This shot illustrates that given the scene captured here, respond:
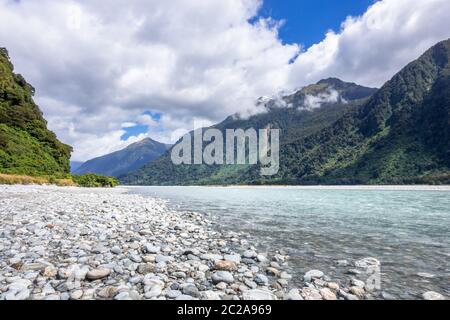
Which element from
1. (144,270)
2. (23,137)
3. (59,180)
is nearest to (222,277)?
(144,270)

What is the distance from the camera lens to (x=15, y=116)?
217ft

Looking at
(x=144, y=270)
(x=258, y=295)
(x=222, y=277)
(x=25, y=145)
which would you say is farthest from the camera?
(x=25, y=145)

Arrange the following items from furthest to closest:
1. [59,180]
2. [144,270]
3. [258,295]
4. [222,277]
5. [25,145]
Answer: [25,145] → [59,180] → [144,270] → [222,277] → [258,295]

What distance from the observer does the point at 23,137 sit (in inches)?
2532

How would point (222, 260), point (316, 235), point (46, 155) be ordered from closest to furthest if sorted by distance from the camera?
point (222, 260) < point (316, 235) < point (46, 155)

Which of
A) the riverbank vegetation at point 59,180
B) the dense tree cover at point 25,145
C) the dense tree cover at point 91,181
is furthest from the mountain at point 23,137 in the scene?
the dense tree cover at point 91,181

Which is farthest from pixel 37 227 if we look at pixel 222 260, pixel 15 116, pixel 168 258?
pixel 15 116

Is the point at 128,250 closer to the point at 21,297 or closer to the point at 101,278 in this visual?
the point at 101,278

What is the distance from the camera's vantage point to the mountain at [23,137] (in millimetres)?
53722

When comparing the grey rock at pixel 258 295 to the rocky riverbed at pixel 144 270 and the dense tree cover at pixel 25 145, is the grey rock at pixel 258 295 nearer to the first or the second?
the rocky riverbed at pixel 144 270

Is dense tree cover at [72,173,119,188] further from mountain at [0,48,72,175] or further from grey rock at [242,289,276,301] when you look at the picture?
grey rock at [242,289,276,301]

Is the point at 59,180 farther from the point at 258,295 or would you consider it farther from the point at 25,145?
the point at 258,295

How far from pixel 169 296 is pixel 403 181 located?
169 metres

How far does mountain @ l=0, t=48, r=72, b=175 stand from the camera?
176ft
